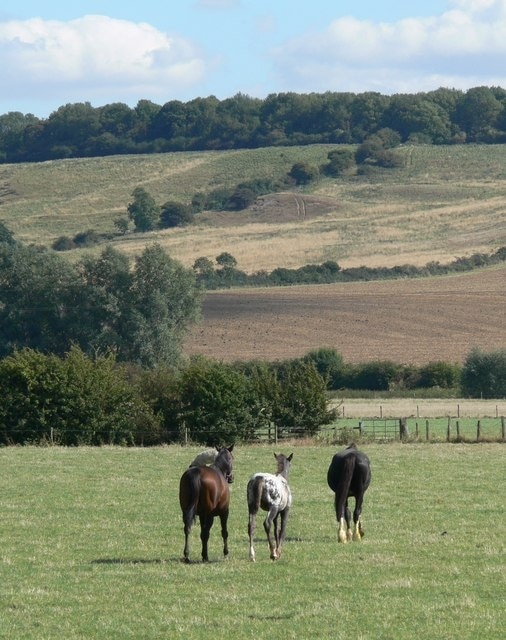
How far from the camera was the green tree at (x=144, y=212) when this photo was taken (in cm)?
13738

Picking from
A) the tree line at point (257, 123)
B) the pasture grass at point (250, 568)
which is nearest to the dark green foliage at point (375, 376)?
the pasture grass at point (250, 568)

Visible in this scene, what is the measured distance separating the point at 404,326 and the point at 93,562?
71018mm

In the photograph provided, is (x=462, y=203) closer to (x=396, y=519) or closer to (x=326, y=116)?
(x=326, y=116)

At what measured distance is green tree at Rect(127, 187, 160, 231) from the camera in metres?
137

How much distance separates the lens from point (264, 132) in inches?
7539

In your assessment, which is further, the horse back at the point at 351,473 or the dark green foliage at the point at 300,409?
the dark green foliage at the point at 300,409

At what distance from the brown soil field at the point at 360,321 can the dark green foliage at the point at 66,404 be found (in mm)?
33257

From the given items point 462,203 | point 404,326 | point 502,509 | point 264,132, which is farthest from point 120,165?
point 502,509

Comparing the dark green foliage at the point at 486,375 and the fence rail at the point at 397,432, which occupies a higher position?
the fence rail at the point at 397,432

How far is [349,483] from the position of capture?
1917 centimetres

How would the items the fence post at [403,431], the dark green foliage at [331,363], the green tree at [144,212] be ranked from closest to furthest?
the fence post at [403,431] < the dark green foliage at [331,363] < the green tree at [144,212]

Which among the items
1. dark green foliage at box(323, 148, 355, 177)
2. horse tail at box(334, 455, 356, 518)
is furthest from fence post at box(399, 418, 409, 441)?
dark green foliage at box(323, 148, 355, 177)

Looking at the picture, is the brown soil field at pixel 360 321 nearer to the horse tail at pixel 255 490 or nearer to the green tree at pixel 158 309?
the green tree at pixel 158 309

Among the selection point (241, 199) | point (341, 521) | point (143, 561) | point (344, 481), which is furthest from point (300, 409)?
point (241, 199)
